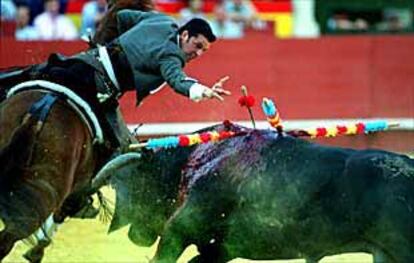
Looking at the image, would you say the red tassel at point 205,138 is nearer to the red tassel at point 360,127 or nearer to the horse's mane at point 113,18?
the red tassel at point 360,127

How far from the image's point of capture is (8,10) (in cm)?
1064

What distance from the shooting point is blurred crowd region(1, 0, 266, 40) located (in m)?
10.1

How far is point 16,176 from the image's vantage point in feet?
13.8

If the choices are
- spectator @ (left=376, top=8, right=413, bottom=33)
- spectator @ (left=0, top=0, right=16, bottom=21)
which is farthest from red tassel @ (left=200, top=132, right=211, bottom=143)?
spectator @ (left=376, top=8, right=413, bottom=33)

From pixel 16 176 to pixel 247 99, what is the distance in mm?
910

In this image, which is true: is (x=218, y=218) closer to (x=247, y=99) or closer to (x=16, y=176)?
(x=247, y=99)

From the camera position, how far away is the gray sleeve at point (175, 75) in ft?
14.2

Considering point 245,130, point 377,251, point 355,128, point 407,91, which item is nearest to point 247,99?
point 245,130

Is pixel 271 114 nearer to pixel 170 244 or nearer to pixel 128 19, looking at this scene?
pixel 170 244

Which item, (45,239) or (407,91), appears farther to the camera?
(407,91)

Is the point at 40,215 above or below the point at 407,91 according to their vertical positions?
above

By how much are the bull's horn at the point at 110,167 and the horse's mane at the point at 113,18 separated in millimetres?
1229

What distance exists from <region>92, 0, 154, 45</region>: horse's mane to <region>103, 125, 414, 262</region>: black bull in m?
1.16

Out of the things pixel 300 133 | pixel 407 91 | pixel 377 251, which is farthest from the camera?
pixel 407 91
